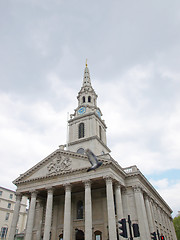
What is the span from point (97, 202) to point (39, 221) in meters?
11.1

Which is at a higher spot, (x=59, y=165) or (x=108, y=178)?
(x=59, y=165)

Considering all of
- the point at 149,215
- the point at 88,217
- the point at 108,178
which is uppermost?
the point at 108,178

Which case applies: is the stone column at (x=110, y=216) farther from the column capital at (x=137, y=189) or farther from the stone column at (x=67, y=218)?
the column capital at (x=137, y=189)

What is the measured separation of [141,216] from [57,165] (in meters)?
14.1

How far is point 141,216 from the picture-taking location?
28266mm

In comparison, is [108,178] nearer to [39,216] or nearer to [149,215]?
[149,215]

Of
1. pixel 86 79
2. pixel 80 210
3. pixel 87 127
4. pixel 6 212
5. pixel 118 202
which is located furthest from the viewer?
pixel 86 79

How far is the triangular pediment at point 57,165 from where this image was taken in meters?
30.2

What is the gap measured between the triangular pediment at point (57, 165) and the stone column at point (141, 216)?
333 inches

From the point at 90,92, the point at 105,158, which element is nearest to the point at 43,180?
the point at 105,158

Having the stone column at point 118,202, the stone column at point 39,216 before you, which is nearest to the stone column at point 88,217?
the stone column at point 118,202

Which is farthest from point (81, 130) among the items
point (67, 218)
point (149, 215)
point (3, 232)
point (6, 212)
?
point (3, 232)

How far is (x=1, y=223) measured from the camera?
50281mm

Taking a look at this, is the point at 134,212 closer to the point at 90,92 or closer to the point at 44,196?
the point at 44,196
